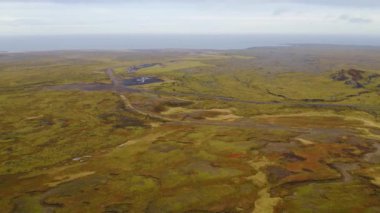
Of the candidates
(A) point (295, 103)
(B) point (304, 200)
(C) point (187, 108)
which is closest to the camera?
(B) point (304, 200)

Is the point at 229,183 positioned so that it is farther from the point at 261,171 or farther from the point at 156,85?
the point at 156,85

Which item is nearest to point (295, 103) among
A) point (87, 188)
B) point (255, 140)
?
point (255, 140)

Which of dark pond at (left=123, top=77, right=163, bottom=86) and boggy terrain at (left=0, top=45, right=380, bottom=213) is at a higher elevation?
dark pond at (left=123, top=77, right=163, bottom=86)

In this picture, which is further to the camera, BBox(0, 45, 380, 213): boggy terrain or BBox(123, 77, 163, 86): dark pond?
BBox(123, 77, 163, 86): dark pond

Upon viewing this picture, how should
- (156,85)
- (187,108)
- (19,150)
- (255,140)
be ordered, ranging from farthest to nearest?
(156,85), (187,108), (255,140), (19,150)

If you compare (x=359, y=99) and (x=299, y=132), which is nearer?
(x=299, y=132)

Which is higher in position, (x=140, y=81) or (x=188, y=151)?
(x=140, y=81)

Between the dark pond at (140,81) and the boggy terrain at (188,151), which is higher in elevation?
the dark pond at (140,81)

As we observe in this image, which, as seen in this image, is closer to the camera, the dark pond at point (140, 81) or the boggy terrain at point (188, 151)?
the boggy terrain at point (188, 151)
